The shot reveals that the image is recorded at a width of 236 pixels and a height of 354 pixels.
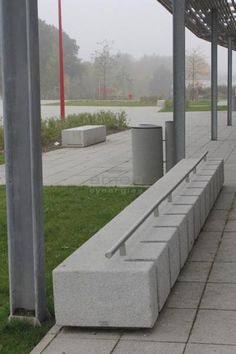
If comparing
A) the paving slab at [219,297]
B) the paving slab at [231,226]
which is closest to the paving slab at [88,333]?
the paving slab at [219,297]

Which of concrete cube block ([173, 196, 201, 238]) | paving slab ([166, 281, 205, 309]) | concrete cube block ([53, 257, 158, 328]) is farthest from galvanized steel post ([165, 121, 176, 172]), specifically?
concrete cube block ([53, 257, 158, 328])

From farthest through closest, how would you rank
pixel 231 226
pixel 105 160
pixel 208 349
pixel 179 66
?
pixel 105 160 → pixel 179 66 → pixel 231 226 → pixel 208 349

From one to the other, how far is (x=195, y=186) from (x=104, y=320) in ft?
11.1

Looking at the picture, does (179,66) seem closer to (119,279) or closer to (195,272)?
(195,272)

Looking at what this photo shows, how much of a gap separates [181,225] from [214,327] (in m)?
1.38

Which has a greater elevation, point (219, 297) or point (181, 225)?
point (181, 225)

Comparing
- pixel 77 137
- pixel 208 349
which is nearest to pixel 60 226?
pixel 208 349

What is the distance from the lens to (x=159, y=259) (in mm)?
4312

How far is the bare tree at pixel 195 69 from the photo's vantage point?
6006 centimetres

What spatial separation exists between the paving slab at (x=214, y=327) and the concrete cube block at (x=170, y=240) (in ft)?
1.81

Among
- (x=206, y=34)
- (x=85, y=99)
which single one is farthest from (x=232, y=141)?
(x=85, y=99)

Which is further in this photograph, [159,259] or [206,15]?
[206,15]

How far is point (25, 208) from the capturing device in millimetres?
4363

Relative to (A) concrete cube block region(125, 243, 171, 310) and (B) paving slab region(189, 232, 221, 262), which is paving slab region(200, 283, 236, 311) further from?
(B) paving slab region(189, 232, 221, 262)
